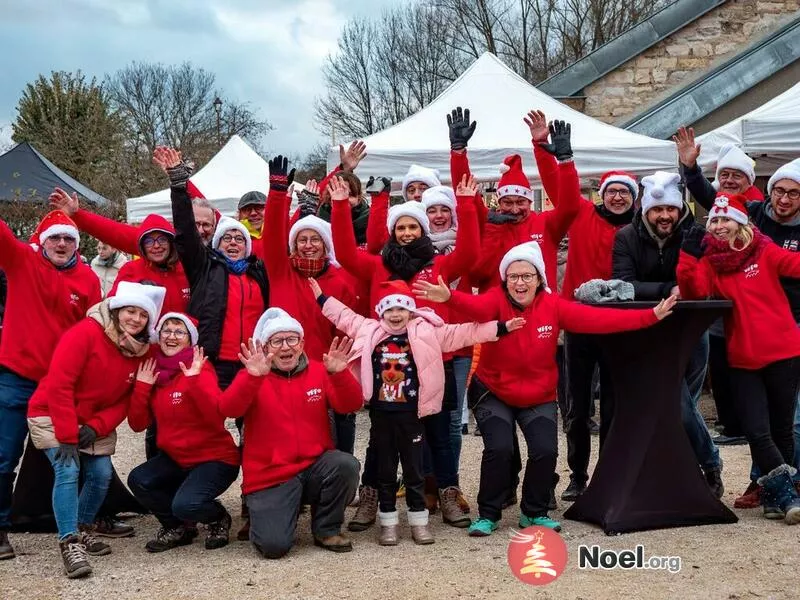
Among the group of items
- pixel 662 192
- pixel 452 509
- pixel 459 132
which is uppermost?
pixel 459 132

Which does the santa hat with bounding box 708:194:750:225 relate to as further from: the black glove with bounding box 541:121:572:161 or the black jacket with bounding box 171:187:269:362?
the black jacket with bounding box 171:187:269:362

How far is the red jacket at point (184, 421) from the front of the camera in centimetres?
485

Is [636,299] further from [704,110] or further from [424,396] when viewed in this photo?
[704,110]

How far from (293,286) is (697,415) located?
239 cm

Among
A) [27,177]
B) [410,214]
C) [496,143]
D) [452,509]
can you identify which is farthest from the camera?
[27,177]

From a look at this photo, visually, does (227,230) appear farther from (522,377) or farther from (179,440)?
(522,377)

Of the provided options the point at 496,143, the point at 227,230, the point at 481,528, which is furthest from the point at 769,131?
the point at 227,230

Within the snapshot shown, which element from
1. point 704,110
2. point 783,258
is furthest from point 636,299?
point 704,110

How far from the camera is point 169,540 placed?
488 cm

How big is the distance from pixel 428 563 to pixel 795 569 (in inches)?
65.6

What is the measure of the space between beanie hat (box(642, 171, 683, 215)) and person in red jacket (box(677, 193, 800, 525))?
20cm

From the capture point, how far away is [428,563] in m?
4.40

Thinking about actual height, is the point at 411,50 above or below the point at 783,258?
above

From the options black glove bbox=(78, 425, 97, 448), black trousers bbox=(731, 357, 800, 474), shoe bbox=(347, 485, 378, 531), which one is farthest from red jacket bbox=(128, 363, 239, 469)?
black trousers bbox=(731, 357, 800, 474)
